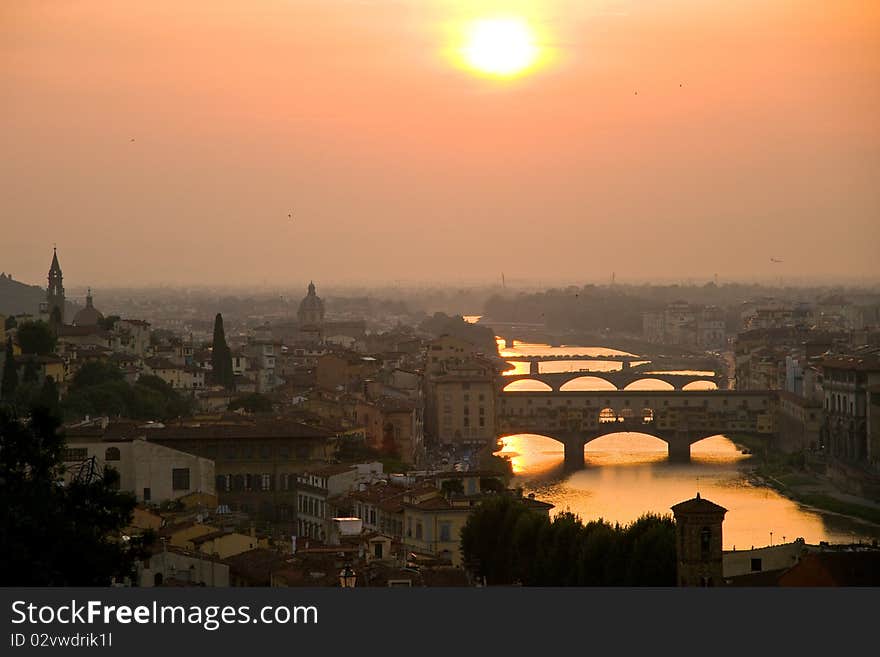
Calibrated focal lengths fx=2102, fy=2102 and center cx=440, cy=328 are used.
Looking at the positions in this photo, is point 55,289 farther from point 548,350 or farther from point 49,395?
point 548,350

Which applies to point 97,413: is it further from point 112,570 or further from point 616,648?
point 616,648

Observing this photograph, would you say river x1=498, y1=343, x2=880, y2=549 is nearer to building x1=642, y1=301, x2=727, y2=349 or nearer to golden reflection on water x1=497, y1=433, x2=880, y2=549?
golden reflection on water x1=497, y1=433, x2=880, y2=549

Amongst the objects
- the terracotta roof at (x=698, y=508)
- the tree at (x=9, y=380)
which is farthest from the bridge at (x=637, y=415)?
the terracotta roof at (x=698, y=508)

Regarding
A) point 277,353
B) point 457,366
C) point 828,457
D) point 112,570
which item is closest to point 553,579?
point 112,570

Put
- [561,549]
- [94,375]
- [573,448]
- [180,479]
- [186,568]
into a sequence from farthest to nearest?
[573,448] < [94,375] < [180,479] < [561,549] < [186,568]

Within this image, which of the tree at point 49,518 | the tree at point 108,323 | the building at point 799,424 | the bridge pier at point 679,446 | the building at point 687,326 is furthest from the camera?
the building at point 687,326

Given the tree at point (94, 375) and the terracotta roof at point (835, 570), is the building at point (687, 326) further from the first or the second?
the terracotta roof at point (835, 570)

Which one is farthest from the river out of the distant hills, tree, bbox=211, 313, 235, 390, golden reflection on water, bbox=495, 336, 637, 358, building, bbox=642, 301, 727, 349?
building, bbox=642, 301, 727, 349

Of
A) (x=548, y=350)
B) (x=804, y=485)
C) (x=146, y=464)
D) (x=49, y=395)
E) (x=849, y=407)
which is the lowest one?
(x=804, y=485)

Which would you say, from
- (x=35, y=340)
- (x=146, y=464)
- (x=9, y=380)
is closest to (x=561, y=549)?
(x=146, y=464)
